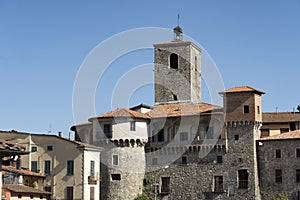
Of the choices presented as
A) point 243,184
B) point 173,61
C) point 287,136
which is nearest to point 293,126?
point 287,136

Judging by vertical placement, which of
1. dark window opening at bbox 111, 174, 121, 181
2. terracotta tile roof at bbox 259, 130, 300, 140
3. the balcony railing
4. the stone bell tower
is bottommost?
the balcony railing

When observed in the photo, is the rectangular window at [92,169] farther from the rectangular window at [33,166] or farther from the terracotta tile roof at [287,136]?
the terracotta tile roof at [287,136]

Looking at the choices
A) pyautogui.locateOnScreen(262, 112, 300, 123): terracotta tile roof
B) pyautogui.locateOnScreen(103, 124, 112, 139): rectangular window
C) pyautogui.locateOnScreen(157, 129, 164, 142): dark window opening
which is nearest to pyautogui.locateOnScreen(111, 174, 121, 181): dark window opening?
pyautogui.locateOnScreen(103, 124, 112, 139): rectangular window

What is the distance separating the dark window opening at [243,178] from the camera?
61.2 meters

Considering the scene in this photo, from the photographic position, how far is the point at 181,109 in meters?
66.9

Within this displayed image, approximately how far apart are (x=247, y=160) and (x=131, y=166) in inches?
463

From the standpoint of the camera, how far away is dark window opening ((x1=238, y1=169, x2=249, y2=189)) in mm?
61156

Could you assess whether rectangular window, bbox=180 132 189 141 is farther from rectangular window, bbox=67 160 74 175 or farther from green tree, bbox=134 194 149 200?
rectangular window, bbox=67 160 74 175

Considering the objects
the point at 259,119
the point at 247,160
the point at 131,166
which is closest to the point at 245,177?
the point at 247,160

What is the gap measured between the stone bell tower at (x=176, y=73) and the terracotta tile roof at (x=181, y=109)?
2.80 meters

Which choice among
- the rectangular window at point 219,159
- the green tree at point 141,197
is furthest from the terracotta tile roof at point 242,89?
the green tree at point 141,197

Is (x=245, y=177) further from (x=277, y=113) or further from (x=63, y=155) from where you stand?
(x=63, y=155)

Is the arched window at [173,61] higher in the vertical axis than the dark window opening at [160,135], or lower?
higher

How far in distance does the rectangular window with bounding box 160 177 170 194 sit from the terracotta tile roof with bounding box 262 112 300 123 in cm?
1182
